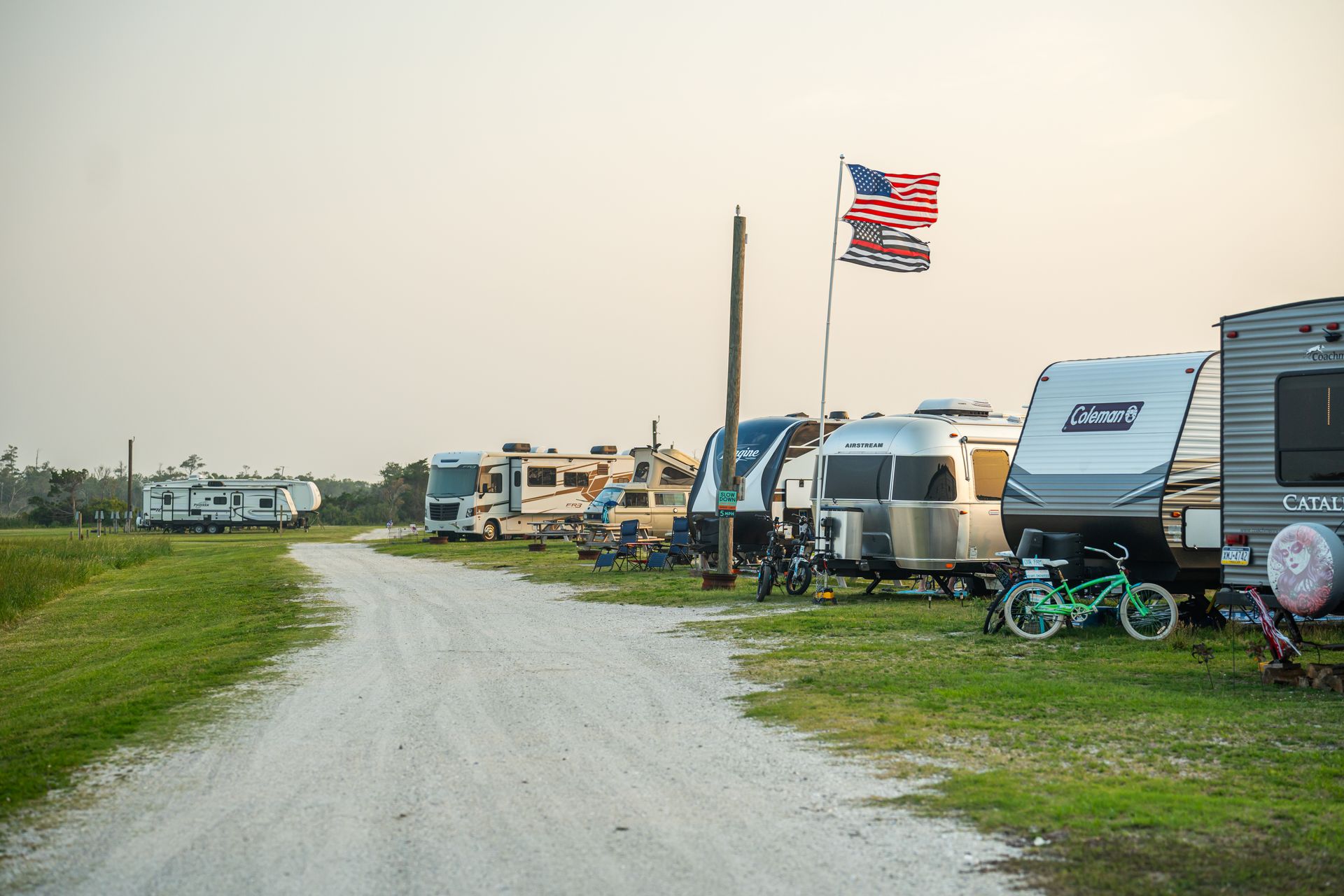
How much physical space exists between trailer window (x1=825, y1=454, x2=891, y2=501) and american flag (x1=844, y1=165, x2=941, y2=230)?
3892mm

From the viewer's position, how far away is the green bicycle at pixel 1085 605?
12.5 metres

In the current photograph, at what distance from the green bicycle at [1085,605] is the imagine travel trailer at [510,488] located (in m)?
28.5

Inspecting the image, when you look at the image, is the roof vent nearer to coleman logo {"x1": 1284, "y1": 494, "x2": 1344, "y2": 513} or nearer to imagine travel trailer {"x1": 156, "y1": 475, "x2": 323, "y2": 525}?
coleman logo {"x1": 1284, "y1": 494, "x2": 1344, "y2": 513}

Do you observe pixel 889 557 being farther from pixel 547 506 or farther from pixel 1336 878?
pixel 547 506

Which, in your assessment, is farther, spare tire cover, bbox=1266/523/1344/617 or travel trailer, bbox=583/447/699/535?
travel trailer, bbox=583/447/699/535

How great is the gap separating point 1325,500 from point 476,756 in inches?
279

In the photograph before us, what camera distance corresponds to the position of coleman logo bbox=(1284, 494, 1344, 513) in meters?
9.79

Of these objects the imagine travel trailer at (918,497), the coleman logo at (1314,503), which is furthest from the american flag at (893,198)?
the coleman logo at (1314,503)

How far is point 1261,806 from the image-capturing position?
5883 mm

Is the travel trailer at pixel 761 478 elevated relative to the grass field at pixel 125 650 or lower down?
elevated

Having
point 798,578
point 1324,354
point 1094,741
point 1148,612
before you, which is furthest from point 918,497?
point 1094,741

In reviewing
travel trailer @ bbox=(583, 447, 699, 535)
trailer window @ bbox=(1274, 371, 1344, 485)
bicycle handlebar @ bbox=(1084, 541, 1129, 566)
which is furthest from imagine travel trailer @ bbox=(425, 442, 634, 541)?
trailer window @ bbox=(1274, 371, 1344, 485)

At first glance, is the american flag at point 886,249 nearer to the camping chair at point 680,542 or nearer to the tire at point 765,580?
the tire at point 765,580

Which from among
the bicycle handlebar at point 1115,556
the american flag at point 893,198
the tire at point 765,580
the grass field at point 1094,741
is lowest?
the grass field at point 1094,741
